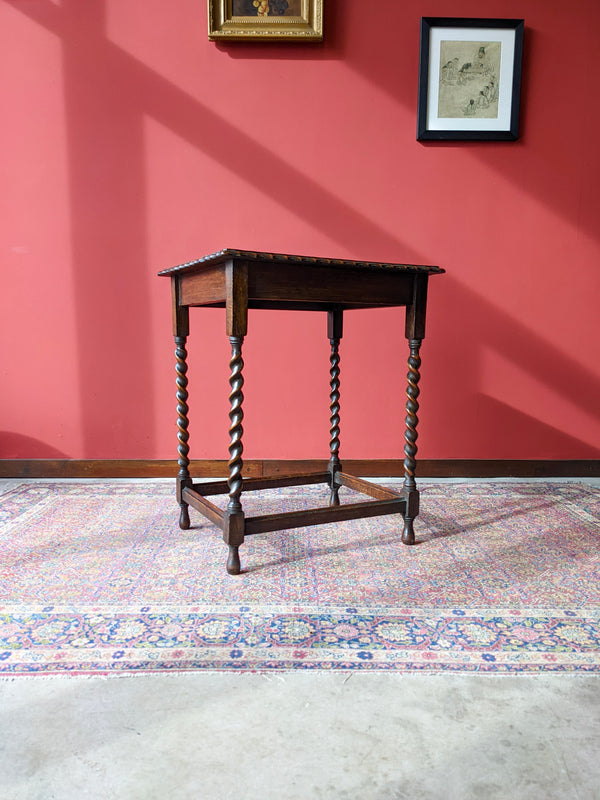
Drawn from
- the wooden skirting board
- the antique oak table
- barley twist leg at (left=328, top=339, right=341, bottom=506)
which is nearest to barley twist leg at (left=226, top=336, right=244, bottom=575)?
the antique oak table

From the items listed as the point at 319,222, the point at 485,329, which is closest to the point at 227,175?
the point at 319,222

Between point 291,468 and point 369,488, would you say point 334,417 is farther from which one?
point 291,468

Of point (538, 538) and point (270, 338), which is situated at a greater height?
point (270, 338)

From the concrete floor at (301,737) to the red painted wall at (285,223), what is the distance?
5.80 feet

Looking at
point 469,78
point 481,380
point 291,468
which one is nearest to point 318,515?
point 291,468

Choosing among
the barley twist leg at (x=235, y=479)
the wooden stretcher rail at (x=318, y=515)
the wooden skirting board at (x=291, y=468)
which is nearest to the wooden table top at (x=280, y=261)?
the barley twist leg at (x=235, y=479)

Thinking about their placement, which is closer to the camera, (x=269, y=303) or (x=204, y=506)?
(x=204, y=506)

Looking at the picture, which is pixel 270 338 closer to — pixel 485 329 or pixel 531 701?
pixel 485 329

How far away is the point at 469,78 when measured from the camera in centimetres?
272

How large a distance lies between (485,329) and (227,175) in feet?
5.01

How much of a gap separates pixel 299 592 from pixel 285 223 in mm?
1864

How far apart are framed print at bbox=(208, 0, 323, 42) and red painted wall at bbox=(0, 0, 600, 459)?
73mm

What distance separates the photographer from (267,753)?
98 cm

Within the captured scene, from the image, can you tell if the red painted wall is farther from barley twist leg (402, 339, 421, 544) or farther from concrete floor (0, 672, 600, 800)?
concrete floor (0, 672, 600, 800)
